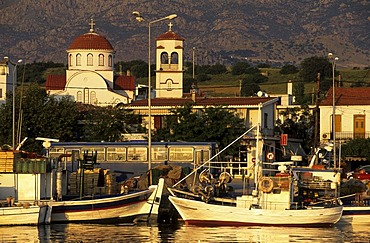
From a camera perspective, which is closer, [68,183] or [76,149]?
[68,183]

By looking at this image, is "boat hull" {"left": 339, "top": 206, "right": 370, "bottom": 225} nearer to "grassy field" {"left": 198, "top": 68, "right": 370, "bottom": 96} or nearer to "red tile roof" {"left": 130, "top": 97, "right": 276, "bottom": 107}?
"red tile roof" {"left": 130, "top": 97, "right": 276, "bottom": 107}

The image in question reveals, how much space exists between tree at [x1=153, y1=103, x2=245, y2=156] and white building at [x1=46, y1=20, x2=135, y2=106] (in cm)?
2897

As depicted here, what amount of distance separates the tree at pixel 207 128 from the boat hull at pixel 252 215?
29.2 metres

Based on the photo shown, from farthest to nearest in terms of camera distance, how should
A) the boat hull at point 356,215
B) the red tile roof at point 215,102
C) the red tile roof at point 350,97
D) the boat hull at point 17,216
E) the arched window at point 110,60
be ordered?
the arched window at point 110,60, the red tile roof at point 350,97, the red tile roof at point 215,102, the boat hull at point 356,215, the boat hull at point 17,216

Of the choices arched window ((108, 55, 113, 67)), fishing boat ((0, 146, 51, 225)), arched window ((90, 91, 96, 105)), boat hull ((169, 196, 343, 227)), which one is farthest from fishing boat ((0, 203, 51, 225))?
arched window ((108, 55, 113, 67))

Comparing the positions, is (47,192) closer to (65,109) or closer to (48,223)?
(48,223)

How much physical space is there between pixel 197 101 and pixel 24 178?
40420 mm

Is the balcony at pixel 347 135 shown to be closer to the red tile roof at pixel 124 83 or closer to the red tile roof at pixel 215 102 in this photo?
the red tile roof at pixel 215 102

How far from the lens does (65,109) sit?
289 feet

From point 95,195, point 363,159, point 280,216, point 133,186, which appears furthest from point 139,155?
point 363,159

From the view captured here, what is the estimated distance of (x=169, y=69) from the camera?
112 metres

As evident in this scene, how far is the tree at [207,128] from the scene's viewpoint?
271ft

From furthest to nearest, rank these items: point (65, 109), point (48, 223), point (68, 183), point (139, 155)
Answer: point (65, 109) < point (139, 155) < point (68, 183) < point (48, 223)

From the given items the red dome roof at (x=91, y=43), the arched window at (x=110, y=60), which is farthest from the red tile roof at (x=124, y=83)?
the red dome roof at (x=91, y=43)
